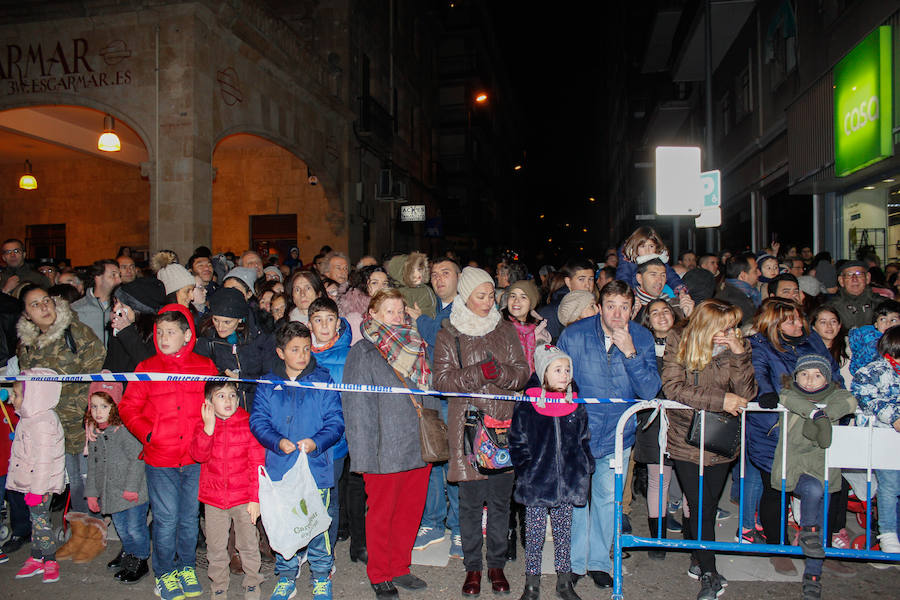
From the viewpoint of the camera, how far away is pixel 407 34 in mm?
27422

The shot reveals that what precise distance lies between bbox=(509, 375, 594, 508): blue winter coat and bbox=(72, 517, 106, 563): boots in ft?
11.5

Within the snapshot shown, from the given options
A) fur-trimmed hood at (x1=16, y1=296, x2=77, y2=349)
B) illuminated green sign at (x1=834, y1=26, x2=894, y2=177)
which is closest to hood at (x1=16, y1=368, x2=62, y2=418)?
fur-trimmed hood at (x1=16, y1=296, x2=77, y2=349)

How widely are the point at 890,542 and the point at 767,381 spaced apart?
1.47 m

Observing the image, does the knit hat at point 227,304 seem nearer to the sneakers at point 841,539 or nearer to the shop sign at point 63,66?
the sneakers at point 841,539

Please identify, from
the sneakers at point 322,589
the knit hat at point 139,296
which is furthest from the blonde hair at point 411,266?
the sneakers at point 322,589

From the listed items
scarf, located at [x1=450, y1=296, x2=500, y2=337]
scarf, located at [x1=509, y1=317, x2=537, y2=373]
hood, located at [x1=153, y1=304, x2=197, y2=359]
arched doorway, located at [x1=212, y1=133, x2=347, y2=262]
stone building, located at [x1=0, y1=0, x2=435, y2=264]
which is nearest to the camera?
scarf, located at [x1=450, y1=296, x2=500, y2=337]

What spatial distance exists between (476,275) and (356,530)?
2354 mm

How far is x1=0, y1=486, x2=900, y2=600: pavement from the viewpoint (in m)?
4.24

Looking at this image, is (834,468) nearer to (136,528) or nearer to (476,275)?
(476,275)

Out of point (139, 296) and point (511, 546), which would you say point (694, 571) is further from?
point (139, 296)

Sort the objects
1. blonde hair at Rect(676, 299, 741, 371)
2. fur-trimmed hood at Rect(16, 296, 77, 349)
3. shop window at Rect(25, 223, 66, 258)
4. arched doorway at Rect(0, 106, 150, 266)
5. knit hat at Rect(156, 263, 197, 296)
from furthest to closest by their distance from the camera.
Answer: shop window at Rect(25, 223, 66, 258)
arched doorway at Rect(0, 106, 150, 266)
knit hat at Rect(156, 263, 197, 296)
fur-trimmed hood at Rect(16, 296, 77, 349)
blonde hair at Rect(676, 299, 741, 371)

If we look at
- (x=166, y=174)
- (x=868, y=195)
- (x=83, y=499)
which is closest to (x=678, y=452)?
(x=83, y=499)

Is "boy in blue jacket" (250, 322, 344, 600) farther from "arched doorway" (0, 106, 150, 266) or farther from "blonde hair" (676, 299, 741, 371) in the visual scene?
"arched doorway" (0, 106, 150, 266)

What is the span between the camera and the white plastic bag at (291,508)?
387 cm
